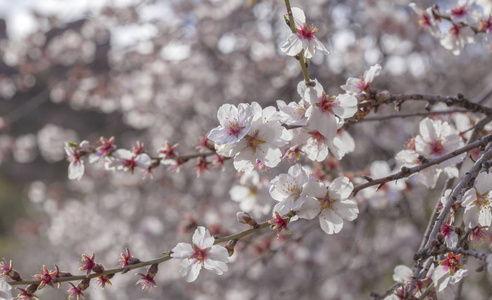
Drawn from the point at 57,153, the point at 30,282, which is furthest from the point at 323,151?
the point at 57,153

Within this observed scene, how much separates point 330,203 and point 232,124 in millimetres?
382

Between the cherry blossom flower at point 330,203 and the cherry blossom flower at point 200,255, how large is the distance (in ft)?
0.88

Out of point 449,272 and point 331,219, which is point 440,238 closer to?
point 449,272

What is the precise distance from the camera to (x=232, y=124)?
1359 millimetres

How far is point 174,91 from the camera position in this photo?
5754mm

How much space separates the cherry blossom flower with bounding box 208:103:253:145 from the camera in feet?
4.36

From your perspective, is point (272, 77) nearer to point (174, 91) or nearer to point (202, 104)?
point (202, 104)

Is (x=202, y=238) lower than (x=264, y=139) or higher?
lower

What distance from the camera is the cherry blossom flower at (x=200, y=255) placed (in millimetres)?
1328

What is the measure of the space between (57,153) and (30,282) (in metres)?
5.66

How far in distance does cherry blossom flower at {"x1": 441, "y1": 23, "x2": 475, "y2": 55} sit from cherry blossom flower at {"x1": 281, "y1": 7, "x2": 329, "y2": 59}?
2.81ft

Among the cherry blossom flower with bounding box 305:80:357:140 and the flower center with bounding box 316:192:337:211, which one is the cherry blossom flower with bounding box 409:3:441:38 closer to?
the cherry blossom flower with bounding box 305:80:357:140

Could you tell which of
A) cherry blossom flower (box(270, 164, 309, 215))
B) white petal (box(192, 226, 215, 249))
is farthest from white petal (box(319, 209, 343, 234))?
white petal (box(192, 226, 215, 249))

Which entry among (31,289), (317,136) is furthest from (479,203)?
(31,289)
